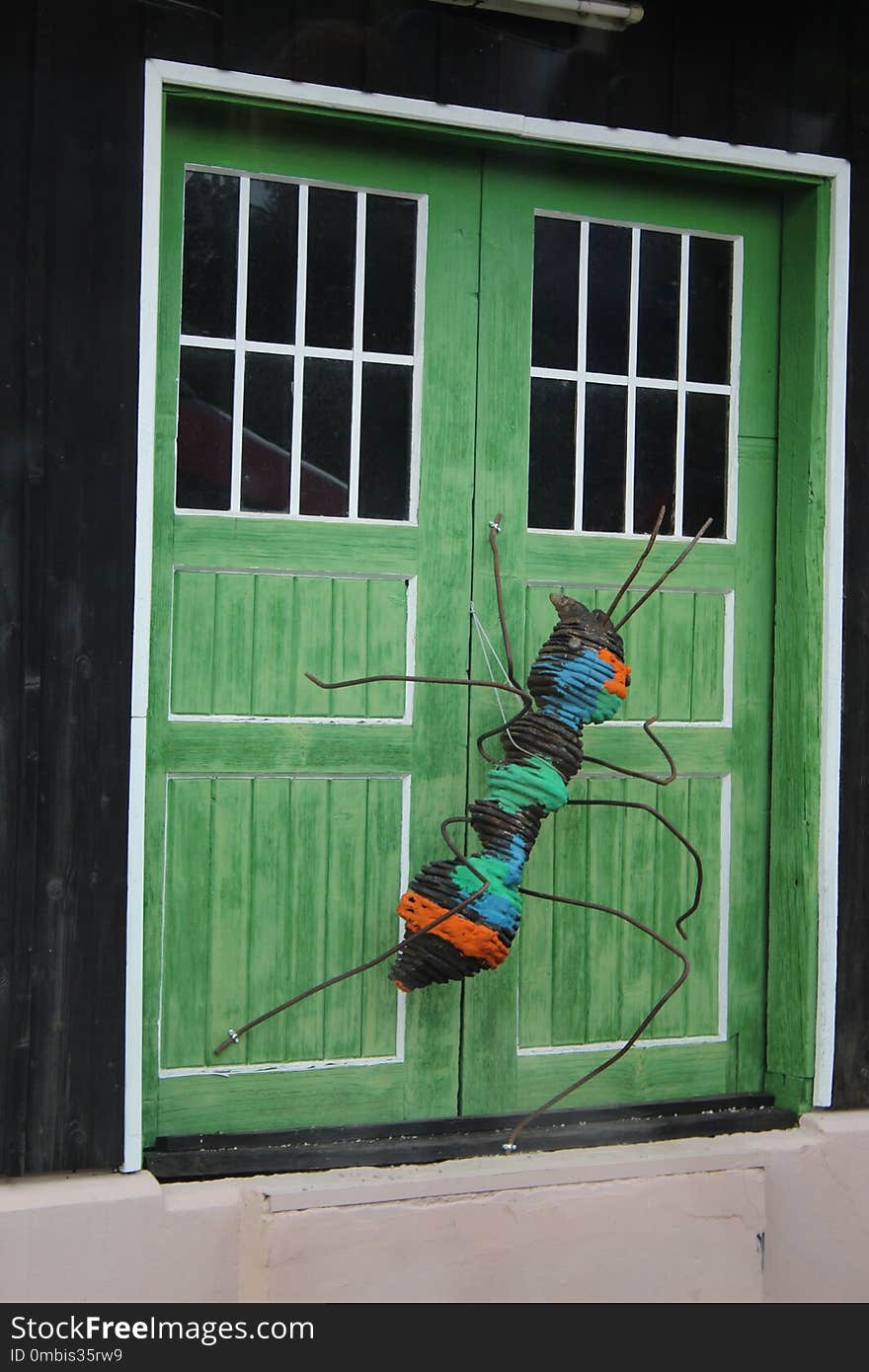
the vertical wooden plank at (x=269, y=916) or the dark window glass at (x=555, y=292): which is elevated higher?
the dark window glass at (x=555, y=292)

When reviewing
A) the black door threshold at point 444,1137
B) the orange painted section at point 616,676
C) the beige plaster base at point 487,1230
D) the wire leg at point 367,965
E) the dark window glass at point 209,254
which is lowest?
the beige plaster base at point 487,1230

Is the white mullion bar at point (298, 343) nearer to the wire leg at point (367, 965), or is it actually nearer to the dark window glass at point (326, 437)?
the dark window glass at point (326, 437)

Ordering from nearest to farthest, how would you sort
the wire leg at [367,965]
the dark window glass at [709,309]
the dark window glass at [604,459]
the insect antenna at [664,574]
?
1. the wire leg at [367,965]
2. the insect antenna at [664,574]
3. the dark window glass at [604,459]
4. the dark window glass at [709,309]

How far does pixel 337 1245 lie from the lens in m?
3.58

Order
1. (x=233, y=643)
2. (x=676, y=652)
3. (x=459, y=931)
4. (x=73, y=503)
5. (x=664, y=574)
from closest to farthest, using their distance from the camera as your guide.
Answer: (x=73, y=503) < (x=459, y=931) < (x=233, y=643) < (x=664, y=574) < (x=676, y=652)

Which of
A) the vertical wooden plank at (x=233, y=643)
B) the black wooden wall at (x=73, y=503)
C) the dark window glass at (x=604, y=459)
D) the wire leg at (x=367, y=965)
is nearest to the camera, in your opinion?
the black wooden wall at (x=73, y=503)

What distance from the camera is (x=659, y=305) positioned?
416 cm

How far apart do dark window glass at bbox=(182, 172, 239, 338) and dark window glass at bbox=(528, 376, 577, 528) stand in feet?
Answer: 2.81

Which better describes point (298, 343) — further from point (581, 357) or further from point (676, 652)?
point (676, 652)

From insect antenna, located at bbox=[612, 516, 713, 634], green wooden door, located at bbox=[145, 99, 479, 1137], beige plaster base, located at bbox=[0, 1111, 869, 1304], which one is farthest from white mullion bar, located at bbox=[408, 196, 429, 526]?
beige plaster base, located at bbox=[0, 1111, 869, 1304]

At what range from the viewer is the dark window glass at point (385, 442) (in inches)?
152

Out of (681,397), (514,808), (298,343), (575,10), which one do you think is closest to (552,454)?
(681,397)

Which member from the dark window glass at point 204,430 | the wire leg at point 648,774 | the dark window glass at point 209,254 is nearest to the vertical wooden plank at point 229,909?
the dark window glass at point 204,430

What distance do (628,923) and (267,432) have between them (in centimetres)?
164
